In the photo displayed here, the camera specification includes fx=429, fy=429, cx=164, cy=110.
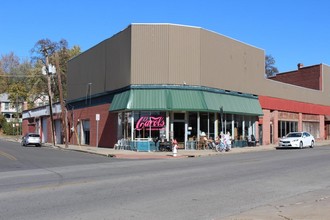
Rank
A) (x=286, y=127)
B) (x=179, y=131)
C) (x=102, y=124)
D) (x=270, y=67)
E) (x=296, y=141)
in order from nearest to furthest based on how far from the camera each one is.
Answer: (x=179, y=131), (x=296, y=141), (x=102, y=124), (x=286, y=127), (x=270, y=67)

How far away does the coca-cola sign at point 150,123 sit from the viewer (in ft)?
108

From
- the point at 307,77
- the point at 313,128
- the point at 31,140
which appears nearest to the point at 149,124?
the point at 31,140

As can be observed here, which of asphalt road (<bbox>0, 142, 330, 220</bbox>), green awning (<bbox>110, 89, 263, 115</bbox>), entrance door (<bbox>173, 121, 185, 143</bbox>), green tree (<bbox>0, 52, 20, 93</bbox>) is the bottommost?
asphalt road (<bbox>0, 142, 330, 220</bbox>)

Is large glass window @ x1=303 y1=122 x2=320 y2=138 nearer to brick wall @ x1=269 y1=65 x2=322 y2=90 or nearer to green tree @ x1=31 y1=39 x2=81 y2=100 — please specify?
brick wall @ x1=269 y1=65 x2=322 y2=90

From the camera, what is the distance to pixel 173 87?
111ft

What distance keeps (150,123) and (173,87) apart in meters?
3.43

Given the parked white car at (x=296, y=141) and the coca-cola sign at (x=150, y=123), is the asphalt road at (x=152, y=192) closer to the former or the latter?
the coca-cola sign at (x=150, y=123)

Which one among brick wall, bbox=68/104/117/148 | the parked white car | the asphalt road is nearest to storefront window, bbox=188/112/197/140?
brick wall, bbox=68/104/117/148

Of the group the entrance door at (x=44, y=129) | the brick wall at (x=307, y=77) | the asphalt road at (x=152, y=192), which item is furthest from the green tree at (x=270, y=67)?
the asphalt road at (x=152, y=192)

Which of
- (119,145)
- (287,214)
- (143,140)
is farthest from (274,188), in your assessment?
(119,145)

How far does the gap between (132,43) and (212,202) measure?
83.0ft

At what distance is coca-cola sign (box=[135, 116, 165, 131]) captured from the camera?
3291 cm

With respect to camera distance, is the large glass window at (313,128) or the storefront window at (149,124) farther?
the large glass window at (313,128)

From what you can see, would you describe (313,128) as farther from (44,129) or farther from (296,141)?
(44,129)
